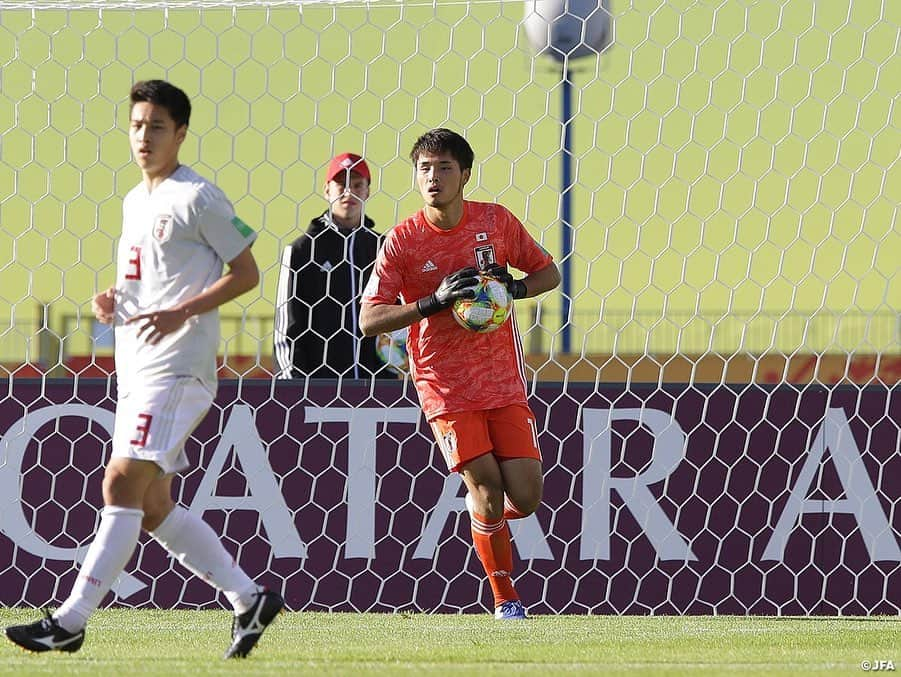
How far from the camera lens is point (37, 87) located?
6.82 metres

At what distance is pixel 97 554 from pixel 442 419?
1.80 meters

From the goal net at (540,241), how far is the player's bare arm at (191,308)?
2.47 metres

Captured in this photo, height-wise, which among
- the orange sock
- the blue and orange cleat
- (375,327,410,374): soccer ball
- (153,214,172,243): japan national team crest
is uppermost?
(153,214,172,243): japan national team crest

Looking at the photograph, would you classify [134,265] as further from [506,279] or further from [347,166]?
[347,166]

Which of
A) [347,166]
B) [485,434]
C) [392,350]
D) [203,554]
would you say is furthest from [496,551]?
[347,166]

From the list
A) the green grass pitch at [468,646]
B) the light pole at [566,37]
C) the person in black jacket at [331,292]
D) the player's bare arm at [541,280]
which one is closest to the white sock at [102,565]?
the green grass pitch at [468,646]

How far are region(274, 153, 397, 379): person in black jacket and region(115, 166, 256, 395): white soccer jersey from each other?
7.87ft

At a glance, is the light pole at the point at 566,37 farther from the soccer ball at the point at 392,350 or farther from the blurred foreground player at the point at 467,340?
the blurred foreground player at the point at 467,340

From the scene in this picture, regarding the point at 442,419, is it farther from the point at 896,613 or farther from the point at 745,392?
the point at 896,613

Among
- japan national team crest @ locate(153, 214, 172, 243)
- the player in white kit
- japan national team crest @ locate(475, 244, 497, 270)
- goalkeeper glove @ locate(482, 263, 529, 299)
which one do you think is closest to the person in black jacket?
japan national team crest @ locate(475, 244, 497, 270)

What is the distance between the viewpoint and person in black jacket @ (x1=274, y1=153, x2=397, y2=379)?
6.72 metres

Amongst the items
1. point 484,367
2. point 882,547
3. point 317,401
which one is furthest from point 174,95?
point 882,547

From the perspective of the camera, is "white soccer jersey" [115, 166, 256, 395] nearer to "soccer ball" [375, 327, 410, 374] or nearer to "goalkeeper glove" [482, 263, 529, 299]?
"goalkeeper glove" [482, 263, 529, 299]

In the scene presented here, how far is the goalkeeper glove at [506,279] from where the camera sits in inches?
214
